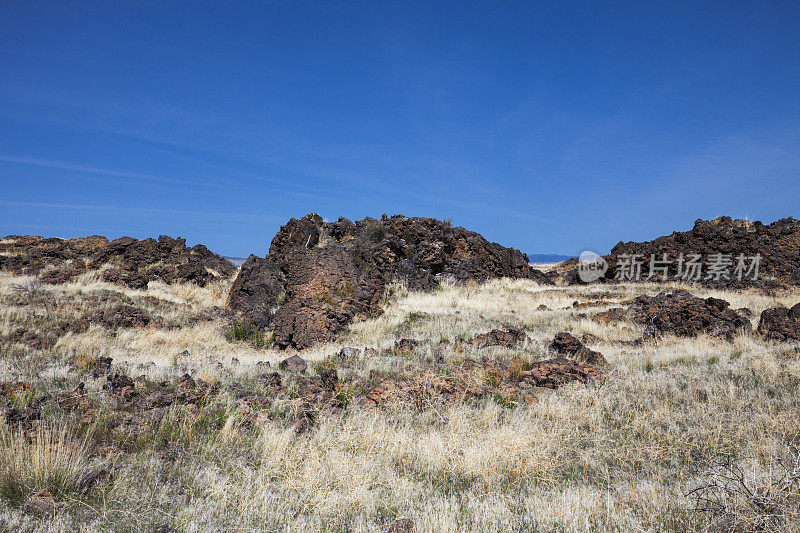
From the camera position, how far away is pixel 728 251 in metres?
25.7

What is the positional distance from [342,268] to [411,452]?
36.7ft

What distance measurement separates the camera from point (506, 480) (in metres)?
4.11

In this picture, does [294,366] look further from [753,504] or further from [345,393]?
[753,504]

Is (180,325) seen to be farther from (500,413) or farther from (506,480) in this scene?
(506,480)

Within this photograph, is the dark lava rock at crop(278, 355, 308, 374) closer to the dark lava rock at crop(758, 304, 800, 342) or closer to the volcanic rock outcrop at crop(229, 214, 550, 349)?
the volcanic rock outcrop at crop(229, 214, 550, 349)

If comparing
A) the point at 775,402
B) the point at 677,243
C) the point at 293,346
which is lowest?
the point at 293,346

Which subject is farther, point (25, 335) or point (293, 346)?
point (293, 346)

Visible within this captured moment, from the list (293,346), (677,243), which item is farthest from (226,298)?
(677,243)

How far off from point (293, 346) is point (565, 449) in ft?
29.8

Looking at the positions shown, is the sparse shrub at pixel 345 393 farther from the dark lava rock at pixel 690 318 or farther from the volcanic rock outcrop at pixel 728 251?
the volcanic rock outcrop at pixel 728 251

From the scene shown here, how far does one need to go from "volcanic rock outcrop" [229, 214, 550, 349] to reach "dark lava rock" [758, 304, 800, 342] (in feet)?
38.6

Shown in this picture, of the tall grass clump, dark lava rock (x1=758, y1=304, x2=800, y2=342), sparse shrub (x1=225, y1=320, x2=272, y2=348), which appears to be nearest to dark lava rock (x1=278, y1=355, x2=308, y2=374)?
sparse shrub (x1=225, y1=320, x2=272, y2=348)

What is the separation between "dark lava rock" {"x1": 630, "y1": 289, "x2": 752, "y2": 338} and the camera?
40.1ft

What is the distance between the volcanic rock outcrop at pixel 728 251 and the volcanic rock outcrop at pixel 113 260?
2730 centimetres
